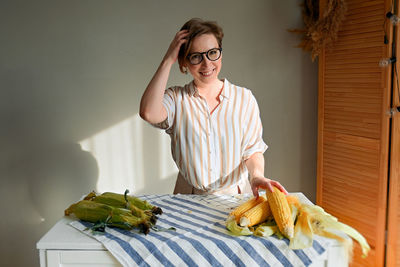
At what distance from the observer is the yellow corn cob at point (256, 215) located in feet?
4.47

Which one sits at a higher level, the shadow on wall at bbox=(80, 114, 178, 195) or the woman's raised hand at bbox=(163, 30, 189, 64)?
the woman's raised hand at bbox=(163, 30, 189, 64)

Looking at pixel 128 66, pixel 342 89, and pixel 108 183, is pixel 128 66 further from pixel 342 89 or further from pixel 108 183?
pixel 342 89

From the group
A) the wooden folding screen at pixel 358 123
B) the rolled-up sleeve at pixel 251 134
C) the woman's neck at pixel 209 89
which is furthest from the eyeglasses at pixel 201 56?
the wooden folding screen at pixel 358 123

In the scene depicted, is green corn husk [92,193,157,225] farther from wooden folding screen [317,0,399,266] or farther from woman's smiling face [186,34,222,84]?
wooden folding screen [317,0,399,266]

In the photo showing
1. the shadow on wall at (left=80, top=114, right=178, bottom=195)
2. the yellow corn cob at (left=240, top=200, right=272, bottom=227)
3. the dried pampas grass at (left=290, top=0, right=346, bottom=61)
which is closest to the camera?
the yellow corn cob at (left=240, top=200, right=272, bottom=227)

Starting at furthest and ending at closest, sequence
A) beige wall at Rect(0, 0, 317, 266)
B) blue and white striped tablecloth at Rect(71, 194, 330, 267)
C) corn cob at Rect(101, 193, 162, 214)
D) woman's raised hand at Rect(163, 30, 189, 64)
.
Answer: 1. beige wall at Rect(0, 0, 317, 266)
2. woman's raised hand at Rect(163, 30, 189, 64)
3. corn cob at Rect(101, 193, 162, 214)
4. blue and white striped tablecloth at Rect(71, 194, 330, 267)

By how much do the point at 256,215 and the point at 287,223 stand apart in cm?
11

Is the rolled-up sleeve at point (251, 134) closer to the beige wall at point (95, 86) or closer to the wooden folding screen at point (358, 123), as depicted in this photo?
the wooden folding screen at point (358, 123)

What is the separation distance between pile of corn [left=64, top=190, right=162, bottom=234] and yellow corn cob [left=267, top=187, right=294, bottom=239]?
0.42 m

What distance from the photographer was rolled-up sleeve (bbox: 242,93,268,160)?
2004mm

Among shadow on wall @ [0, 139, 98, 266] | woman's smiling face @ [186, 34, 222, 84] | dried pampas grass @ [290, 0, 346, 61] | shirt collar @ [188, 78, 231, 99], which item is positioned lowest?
shadow on wall @ [0, 139, 98, 266]

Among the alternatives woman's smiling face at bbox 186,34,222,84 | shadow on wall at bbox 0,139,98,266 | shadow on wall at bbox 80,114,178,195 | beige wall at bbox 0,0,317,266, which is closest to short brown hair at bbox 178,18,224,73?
woman's smiling face at bbox 186,34,222,84

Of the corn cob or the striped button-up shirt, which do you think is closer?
the corn cob

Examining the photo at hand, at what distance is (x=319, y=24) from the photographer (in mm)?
2869
